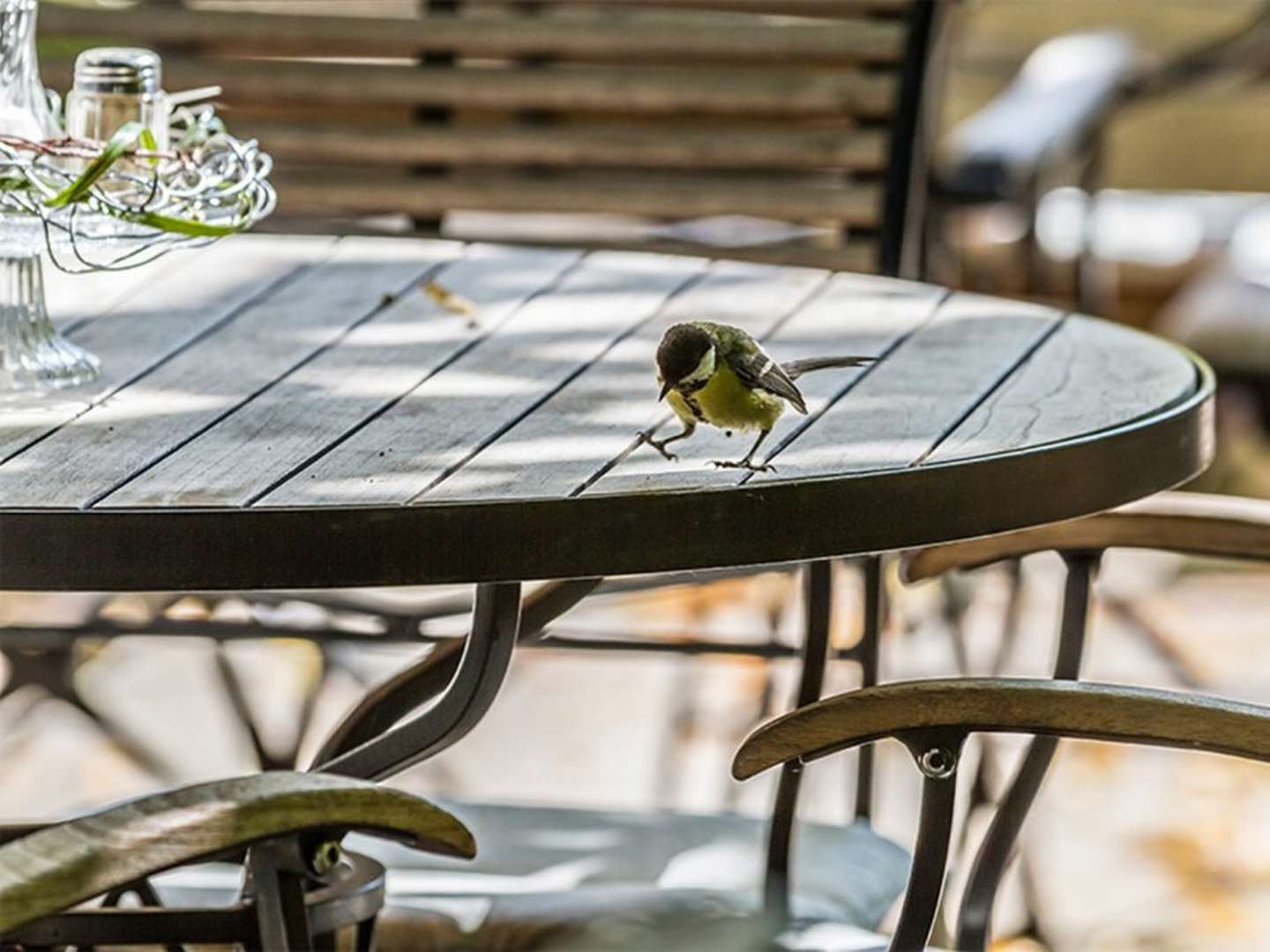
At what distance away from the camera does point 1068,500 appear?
120cm

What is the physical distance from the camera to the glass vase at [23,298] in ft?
Answer: 4.40

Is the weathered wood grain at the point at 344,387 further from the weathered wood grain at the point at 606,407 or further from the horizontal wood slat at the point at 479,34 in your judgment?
the horizontal wood slat at the point at 479,34

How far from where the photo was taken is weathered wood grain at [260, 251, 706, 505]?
1132 millimetres

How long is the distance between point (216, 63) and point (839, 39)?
2.26 ft

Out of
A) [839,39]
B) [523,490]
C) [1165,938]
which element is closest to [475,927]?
[523,490]

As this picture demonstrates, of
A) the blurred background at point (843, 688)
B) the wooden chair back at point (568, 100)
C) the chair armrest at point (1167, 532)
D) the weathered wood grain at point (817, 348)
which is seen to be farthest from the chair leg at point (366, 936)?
the wooden chair back at point (568, 100)

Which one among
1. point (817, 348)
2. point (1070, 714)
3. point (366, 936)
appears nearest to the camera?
point (1070, 714)

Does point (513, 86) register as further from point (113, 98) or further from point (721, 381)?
point (721, 381)

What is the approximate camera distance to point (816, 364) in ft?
4.31

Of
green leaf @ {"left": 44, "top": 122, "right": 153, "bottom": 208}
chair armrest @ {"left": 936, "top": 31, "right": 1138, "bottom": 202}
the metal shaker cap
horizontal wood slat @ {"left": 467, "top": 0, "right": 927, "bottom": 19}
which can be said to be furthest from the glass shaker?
chair armrest @ {"left": 936, "top": 31, "right": 1138, "bottom": 202}

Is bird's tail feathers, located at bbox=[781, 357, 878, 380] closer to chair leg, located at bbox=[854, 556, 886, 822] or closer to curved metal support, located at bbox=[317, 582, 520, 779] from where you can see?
curved metal support, located at bbox=[317, 582, 520, 779]

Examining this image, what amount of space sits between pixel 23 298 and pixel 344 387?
0.20 metres


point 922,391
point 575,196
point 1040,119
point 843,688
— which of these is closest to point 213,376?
point 922,391

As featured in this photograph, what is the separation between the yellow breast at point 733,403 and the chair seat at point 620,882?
1.05 ft
